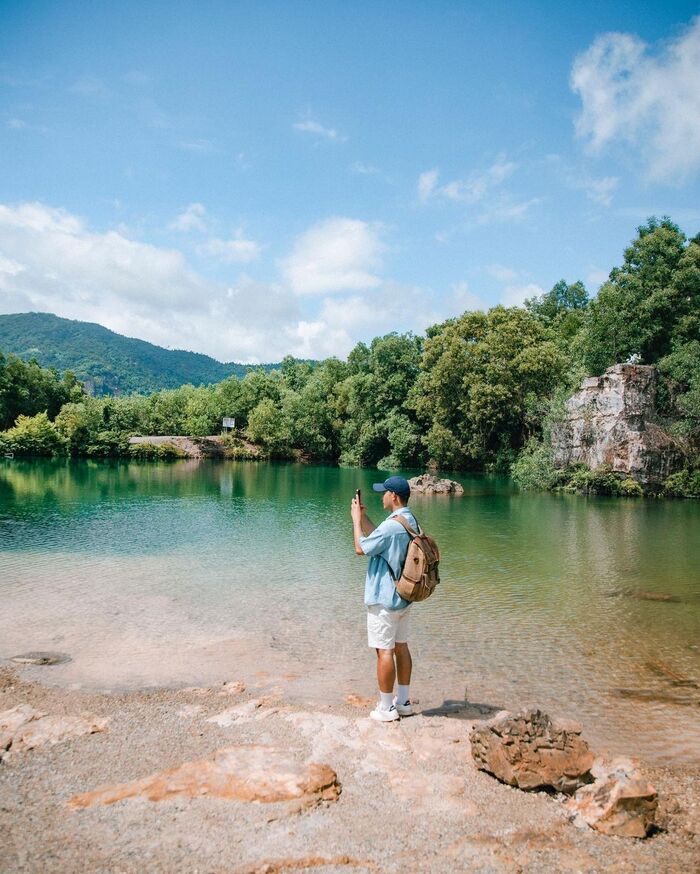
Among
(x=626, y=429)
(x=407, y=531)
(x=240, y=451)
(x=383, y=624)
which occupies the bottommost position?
(x=383, y=624)

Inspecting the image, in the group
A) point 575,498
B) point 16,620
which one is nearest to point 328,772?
point 16,620

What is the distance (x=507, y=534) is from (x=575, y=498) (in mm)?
16381

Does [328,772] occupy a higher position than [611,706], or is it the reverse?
[328,772]

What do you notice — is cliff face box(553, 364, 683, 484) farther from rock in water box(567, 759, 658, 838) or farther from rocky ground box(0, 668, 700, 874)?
rock in water box(567, 759, 658, 838)

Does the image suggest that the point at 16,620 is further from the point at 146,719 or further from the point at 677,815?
the point at 677,815

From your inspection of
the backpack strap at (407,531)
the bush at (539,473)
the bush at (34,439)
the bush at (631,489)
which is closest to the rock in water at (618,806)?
the backpack strap at (407,531)

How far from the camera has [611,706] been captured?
765 cm

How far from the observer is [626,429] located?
3822 centimetres

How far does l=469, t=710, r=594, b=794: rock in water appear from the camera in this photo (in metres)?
5.09

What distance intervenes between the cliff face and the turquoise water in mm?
12449

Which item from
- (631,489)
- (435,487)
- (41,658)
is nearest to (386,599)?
(41,658)

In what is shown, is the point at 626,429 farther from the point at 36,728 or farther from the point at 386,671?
the point at 36,728

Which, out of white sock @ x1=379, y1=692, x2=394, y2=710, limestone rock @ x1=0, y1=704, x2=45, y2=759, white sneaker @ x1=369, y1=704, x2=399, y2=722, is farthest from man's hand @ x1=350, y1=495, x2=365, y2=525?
limestone rock @ x1=0, y1=704, x2=45, y2=759

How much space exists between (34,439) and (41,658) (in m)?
63.7
